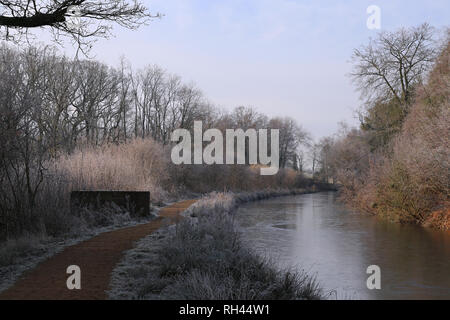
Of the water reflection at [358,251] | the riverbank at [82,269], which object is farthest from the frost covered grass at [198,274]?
the water reflection at [358,251]

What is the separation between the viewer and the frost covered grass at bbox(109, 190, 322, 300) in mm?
6035

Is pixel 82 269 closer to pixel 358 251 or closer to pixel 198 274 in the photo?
pixel 198 274


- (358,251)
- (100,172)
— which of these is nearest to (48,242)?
(100,172)

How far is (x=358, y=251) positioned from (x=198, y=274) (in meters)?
7.73

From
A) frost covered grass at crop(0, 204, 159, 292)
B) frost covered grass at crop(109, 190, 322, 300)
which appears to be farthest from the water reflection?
frost covered grass at crop(0, 204, 159, 292)

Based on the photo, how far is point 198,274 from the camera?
21.1ft

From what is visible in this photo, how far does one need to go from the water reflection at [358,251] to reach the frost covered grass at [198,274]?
1.63 m

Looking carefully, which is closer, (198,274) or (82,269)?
(198,274)

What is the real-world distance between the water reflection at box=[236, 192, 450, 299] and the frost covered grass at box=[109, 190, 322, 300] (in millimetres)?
1631

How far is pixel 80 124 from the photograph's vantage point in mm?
36219

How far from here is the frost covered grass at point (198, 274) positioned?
238 inches

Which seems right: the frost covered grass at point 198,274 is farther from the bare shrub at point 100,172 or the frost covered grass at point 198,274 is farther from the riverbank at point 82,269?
the bare shrub at point 100,172

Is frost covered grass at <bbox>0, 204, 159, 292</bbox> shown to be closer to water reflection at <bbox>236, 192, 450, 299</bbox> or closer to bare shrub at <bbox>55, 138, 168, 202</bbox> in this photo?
bare shrub at <bbox>55, 138, 168, 202</bbox>
